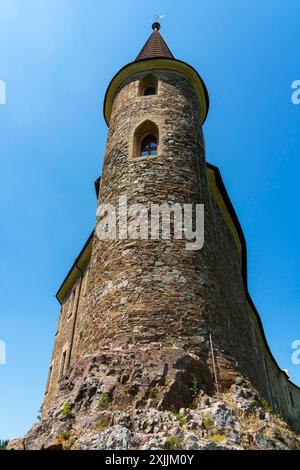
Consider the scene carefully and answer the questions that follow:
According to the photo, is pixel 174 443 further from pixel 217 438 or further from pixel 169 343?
pixel 169 343

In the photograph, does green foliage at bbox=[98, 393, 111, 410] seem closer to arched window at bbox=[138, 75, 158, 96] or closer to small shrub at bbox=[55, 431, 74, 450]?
small shrub at bbox=[55, 431, 74, 450]

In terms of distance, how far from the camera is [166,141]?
8.83m

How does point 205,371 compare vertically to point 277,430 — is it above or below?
above

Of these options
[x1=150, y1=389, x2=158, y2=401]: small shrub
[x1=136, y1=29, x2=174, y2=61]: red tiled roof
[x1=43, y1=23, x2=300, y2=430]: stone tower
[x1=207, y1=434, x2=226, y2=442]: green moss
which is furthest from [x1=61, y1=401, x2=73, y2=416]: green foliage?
[x1=136, y1=29, x2=174, y2=61]: red tiled roof

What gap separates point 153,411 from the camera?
16.8ft

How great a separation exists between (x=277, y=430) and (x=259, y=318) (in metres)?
14.8

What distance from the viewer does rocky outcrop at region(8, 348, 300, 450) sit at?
4.69 metres

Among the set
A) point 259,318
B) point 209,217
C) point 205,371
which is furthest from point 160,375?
point 259,318

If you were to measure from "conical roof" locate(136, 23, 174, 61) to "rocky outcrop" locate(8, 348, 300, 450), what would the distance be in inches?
341

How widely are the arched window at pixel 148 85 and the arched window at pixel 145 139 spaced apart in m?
1.65

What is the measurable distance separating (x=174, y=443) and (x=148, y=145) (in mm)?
6499

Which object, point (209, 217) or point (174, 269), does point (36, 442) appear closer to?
point (174, 269)

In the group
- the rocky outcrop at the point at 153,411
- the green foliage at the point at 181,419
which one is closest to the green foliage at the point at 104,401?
the rocky outcrop at the point at 153,411

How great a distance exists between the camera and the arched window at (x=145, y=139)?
9087 millimetres
